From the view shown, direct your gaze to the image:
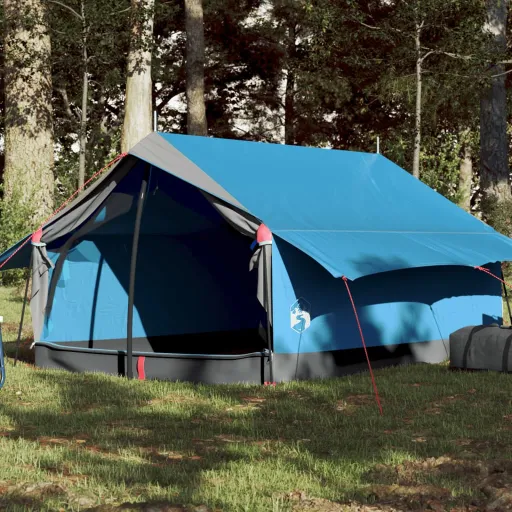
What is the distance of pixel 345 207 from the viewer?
10656 mm

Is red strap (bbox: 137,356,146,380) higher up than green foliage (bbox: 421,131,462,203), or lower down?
lower down

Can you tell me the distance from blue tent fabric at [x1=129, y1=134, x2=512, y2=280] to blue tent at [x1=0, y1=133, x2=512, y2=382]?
0.02 metres

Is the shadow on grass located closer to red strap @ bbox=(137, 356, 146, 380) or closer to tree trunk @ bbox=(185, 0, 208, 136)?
red strap @ bbox=(137, 356, 146, 380)

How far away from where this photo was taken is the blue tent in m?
9.27

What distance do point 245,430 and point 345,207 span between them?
4066mm

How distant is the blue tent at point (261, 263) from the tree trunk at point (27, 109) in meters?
8.25

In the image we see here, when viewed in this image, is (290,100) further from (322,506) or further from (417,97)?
(322,506)

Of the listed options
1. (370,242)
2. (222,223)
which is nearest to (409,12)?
(222,223)

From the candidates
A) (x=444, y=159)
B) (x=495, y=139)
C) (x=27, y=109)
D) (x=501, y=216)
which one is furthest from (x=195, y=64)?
(x=444, y=159)

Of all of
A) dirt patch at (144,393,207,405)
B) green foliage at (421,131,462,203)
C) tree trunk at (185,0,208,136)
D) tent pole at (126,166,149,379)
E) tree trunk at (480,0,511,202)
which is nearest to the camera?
dirt patch at (144,393,207,405)

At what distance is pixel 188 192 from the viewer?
37.8 feet

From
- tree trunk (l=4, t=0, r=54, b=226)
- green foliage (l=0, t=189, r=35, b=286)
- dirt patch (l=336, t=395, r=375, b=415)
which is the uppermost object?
tree trunk (l=4, t=0, r=54, b=226)

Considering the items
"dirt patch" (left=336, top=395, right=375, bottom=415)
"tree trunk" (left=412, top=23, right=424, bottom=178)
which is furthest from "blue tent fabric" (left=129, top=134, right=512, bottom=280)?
"tree trunk" (left=412, top=23, right=424, bottom=178)

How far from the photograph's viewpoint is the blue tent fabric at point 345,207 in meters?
9.32
